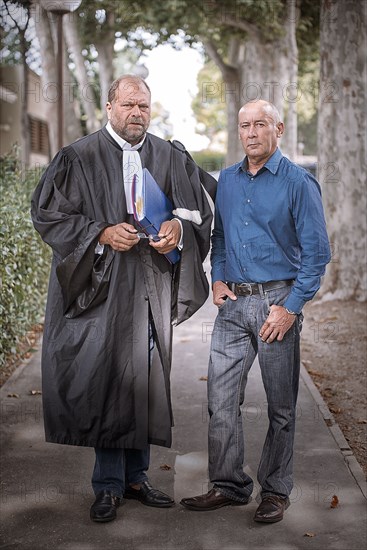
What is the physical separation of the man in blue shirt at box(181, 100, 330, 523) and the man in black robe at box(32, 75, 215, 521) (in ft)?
0.74

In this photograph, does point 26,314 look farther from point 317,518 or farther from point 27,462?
point 317,518

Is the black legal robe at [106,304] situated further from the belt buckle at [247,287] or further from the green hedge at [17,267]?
the green hedge at [17,267]

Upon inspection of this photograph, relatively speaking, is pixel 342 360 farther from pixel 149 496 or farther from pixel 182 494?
pixel 149 496

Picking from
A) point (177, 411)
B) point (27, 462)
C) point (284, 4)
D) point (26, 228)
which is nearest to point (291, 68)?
point (284, 4)

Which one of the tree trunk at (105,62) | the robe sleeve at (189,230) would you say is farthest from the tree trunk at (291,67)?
the robe sleeve at (189,230)

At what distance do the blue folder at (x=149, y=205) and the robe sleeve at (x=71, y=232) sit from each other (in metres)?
0.21

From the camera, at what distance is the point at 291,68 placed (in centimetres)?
2173

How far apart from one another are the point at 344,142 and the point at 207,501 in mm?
9119

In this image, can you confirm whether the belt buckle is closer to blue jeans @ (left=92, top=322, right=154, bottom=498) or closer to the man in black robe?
the man in black robe

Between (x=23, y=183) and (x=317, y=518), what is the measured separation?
7.33 metres

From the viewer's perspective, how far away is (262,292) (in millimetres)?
4648

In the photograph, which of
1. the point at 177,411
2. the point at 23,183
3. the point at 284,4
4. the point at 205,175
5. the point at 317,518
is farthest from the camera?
the point at 284,4

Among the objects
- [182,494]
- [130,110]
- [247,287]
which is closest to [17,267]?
[182,494]

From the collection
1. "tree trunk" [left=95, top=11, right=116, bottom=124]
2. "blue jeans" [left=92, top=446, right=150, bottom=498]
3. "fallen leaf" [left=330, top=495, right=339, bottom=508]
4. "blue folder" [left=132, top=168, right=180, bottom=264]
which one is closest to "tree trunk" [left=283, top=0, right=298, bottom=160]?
"tree trunk" [left=95, top=11, right=116, bottom=124]
